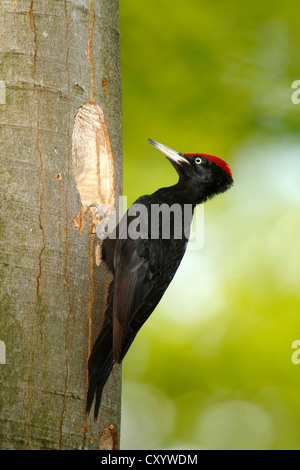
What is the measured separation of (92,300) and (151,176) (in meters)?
2.20

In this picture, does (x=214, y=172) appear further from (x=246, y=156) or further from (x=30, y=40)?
(x=30, y=40)

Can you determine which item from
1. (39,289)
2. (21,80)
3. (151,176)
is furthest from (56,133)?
(151,176)

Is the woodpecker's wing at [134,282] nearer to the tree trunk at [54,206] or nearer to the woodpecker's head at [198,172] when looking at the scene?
the tree trunk at [54,206]

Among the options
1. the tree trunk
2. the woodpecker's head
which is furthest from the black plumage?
the tree trunk

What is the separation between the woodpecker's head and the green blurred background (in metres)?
0.50

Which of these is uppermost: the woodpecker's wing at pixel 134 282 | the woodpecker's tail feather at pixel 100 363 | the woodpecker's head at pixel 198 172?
the woodpecker's head at pixel 198 172

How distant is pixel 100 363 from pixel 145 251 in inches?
43.9

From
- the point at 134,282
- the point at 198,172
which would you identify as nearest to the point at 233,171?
the point at 198,172

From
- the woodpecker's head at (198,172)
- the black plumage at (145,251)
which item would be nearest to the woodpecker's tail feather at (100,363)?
the black plumage at (145,251)

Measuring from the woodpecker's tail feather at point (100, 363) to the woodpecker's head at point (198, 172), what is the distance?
1.55 m

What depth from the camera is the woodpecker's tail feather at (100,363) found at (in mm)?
2740

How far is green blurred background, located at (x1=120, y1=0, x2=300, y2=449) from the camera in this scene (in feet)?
16.0

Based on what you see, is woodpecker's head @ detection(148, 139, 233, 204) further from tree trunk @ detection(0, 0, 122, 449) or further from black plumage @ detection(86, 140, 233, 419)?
tree trunk @ detection(0, 0, 122, 449)

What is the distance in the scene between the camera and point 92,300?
2906mm
